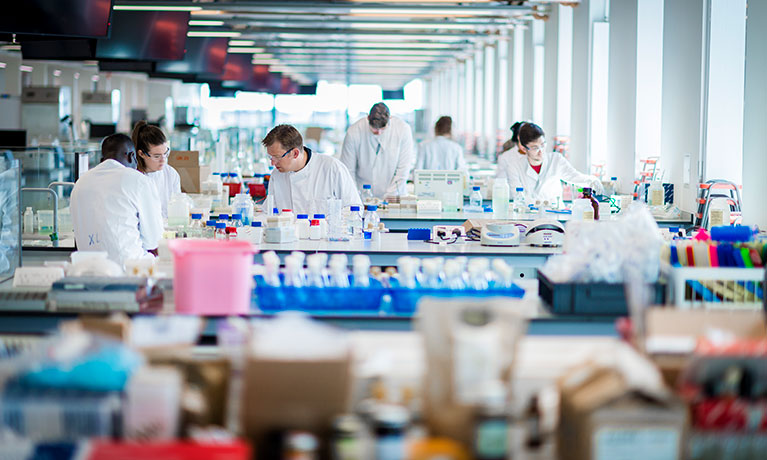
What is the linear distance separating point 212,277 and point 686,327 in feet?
5.63

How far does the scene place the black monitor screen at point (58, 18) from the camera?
6.11 meters

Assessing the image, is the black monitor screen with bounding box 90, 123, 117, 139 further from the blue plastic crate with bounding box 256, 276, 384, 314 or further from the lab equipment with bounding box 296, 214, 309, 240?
the blue plastic crate with bounding box 256, 276, 384, 314

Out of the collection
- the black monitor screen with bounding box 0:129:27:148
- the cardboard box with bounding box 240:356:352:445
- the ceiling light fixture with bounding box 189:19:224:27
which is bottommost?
the cardboard box with bounding box 240:356:352:445

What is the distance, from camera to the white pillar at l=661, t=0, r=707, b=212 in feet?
24.0

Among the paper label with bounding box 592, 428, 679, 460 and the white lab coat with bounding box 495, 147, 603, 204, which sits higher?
the white lab coat with bounding box 495, 147, 603, 204

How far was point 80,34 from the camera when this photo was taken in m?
6.58

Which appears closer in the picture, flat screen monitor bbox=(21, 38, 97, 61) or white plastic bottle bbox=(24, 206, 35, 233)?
white plastic bottle bbox=(24, 206, 35, 233)

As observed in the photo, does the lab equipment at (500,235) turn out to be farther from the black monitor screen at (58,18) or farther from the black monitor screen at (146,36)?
the black monitor screen at (146,36)

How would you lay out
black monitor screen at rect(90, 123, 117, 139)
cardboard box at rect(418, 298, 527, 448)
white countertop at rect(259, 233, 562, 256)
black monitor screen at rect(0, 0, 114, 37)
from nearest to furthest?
cardboard box at rect(418, 298, 527, 448), white countertop at rect(259, 233, 562, 256), black monitor screen at rect(0, 0, 114, 37), black monitor screen at rect(90, 123, 117, 139)

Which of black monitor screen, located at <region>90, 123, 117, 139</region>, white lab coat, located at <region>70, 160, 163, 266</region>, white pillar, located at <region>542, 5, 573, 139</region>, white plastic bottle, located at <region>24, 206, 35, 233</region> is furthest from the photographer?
black monitor screen, located at <region>90, 123, 117, 139</region>

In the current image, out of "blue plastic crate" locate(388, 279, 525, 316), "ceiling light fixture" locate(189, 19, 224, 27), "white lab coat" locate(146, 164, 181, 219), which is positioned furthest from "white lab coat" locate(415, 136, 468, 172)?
"blue plastic crate" locate(388, 279, 525, 316)

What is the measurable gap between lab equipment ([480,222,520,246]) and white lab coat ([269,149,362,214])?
3.93 ft

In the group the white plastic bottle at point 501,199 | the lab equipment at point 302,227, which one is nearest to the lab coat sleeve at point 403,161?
the white plastic bottle at point 501,199

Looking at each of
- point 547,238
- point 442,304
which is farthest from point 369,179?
point 442,304
